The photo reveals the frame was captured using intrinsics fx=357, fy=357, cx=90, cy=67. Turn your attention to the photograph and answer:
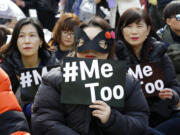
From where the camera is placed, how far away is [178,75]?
390cm

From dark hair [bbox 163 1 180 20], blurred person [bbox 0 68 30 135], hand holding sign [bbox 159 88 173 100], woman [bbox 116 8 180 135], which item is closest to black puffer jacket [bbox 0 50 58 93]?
woman [bbox 116 8 180 135]

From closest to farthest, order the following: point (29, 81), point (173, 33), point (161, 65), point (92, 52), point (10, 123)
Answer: point (10, 123) < point (92, 52) < point (29, 81) < point (161, 65) < point (173, 33)

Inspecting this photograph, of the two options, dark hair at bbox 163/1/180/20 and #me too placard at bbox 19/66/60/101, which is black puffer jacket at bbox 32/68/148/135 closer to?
#me too placard at bbox 19/66/60/101

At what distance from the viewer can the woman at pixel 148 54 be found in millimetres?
3320

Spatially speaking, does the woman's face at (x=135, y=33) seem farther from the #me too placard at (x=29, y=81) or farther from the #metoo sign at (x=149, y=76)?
the #me too placard at (x=29, y=81)

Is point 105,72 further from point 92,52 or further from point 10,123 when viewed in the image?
point 10,123

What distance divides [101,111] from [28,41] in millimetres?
1559

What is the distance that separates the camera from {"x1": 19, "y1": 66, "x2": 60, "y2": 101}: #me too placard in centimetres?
322

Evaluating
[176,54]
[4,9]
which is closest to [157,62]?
[176,54]

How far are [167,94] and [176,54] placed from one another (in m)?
0.75

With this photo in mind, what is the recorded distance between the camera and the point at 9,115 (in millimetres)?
2111

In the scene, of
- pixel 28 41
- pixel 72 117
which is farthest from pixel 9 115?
pixel 28 41

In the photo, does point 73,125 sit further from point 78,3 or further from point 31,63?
point 78,3

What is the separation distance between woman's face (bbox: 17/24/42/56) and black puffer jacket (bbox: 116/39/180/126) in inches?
33.4
